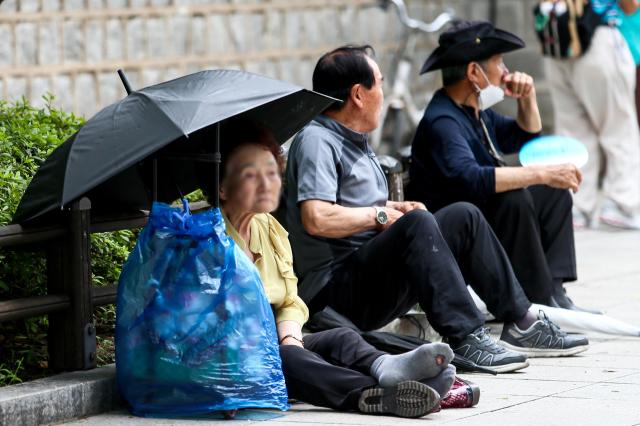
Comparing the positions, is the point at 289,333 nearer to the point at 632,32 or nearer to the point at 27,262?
the point at 27,262

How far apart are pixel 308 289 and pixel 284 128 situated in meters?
0.71

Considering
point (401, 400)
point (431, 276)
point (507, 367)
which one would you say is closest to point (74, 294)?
point (401, 400)

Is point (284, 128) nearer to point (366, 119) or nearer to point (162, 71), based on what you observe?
point (366, 119)

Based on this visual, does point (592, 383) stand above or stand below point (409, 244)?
below

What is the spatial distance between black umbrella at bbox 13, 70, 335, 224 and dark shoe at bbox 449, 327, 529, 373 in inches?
44.1

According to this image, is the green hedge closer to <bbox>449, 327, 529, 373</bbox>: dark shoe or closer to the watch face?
the watch face

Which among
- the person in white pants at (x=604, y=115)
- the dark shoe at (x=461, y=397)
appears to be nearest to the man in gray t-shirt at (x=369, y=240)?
the dark shoe at (x=461, y=397)

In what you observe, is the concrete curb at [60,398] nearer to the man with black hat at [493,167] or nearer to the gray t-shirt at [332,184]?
the gray t-shirt at [332,184]

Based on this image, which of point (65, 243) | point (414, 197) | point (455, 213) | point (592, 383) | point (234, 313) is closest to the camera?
point (234, 313)

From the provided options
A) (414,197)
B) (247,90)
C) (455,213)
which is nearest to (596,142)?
(414,197)

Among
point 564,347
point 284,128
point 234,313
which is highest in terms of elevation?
point 284,128

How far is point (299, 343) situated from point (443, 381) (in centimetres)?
58

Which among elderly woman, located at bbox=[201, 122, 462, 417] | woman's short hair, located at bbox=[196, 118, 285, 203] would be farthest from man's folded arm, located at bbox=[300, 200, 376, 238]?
woman's short hair, located at bbox=[196, 118, 285, 203]

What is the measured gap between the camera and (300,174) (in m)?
6.14
